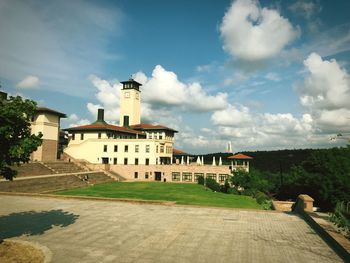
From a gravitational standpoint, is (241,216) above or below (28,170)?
below

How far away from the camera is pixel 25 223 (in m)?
16.4

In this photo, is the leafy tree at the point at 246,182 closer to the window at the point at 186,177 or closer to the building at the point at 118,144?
the window at the point at 186,177

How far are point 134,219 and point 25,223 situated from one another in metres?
5.83

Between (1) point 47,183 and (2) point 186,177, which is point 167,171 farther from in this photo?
(1) point 47,183

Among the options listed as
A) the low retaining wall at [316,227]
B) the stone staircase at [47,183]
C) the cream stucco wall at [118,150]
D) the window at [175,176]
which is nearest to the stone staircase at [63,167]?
the stone staircase at [47,183]

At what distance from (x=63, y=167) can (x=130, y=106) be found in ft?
98.5

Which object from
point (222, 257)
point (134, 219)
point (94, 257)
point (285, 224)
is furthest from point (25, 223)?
point (285, 224)

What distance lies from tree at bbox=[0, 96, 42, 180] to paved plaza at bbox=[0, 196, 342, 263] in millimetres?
3889

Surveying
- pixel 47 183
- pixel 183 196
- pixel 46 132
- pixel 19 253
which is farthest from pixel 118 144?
pixel 19 253

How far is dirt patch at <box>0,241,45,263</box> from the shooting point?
1051 cm

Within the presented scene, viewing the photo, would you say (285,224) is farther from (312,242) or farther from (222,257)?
(222,257)

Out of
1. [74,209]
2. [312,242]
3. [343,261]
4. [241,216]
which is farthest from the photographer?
[74,209]

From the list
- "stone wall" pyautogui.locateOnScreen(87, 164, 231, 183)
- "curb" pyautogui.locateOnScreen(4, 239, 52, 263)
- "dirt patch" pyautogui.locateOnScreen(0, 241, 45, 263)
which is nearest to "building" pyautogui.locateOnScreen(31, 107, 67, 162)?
"stone wall" pyautogui.locateOnScreen(87, 164, 231, 183)

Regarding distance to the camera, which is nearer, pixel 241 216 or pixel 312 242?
pixel 312 242
